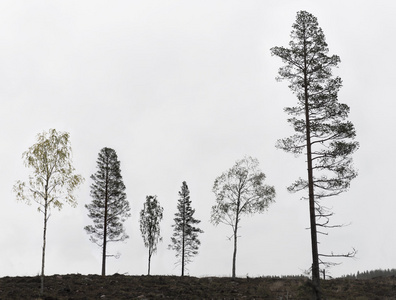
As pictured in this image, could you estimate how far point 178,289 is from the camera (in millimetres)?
22812

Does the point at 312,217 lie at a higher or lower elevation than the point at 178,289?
higher

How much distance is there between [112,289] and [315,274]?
12.4m

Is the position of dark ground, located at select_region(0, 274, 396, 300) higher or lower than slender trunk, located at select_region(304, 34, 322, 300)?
lower

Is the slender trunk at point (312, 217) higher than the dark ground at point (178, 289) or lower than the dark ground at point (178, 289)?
higher

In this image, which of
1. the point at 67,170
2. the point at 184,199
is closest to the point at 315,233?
the point at 67,170

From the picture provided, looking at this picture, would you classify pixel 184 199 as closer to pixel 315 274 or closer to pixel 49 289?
pixel 49 289

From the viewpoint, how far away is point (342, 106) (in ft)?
60.5

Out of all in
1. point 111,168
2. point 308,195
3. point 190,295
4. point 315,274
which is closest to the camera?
point 315,274

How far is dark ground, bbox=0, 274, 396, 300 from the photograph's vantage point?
2027 centimetres

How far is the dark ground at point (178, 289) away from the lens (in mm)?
20266

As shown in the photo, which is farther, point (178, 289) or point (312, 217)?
point (178, 289)

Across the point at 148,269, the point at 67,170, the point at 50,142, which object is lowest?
the point at 148,269

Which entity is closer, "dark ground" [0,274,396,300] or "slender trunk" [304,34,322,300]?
"slender trunk" [304,34,322,300]

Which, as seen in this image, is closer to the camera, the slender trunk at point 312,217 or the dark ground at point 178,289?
the slender trunk at point 312,217
